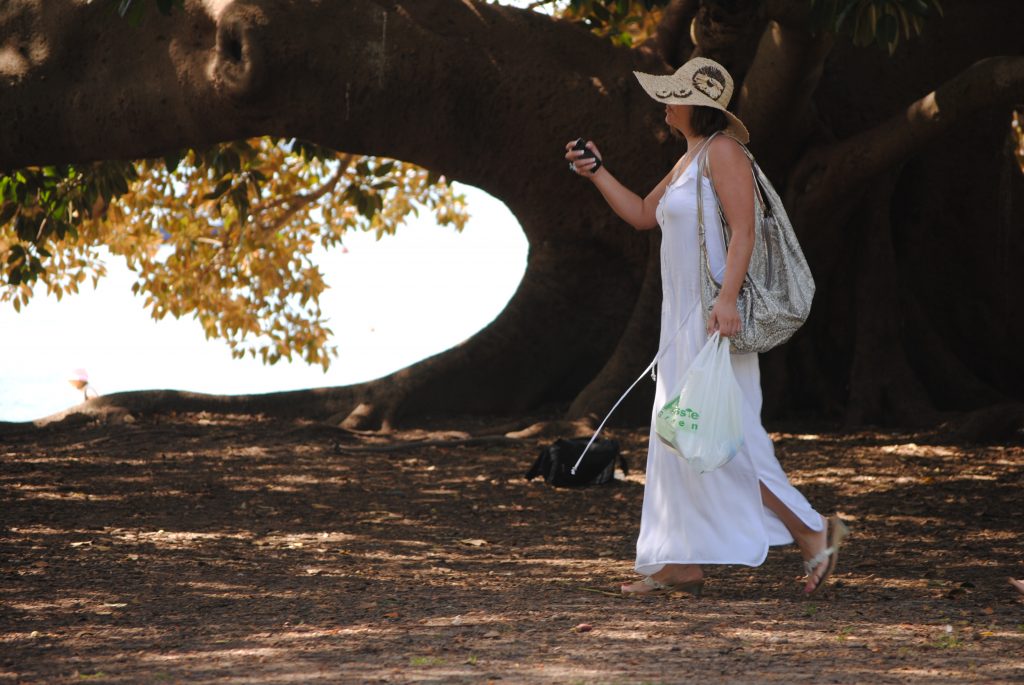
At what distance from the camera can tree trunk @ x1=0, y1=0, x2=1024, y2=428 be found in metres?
7.23

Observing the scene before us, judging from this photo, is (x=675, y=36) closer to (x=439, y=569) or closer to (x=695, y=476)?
(x=439, y=569)

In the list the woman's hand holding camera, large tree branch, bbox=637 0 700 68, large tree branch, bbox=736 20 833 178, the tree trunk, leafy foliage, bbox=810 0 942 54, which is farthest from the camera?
large tree branch, bbox=637 0 700 68

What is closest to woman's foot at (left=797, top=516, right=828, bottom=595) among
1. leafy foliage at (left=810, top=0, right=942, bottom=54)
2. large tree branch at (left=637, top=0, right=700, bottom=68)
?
leafy foliage at (left=810, top=0, right=942, bottom=54)

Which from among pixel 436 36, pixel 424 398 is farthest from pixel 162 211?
pixel 436 36

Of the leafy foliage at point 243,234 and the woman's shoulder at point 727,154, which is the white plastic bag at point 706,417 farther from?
the leafy foliage at point 243,234

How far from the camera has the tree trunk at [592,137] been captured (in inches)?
285

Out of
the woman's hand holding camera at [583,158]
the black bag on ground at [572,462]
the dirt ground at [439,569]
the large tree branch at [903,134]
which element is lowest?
the dirt ground at [439,569]

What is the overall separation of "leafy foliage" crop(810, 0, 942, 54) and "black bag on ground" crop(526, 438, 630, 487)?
2446 millimetres

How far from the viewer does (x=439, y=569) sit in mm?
5125

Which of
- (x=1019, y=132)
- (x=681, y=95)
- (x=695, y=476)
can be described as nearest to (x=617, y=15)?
(x=681, y=95)

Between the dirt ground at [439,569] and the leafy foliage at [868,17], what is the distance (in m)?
2.38

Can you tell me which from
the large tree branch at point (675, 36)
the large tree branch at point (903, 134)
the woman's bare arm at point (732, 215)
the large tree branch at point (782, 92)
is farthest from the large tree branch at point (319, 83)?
the woman's bare arm at point (732, 215)

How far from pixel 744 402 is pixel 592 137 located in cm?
376

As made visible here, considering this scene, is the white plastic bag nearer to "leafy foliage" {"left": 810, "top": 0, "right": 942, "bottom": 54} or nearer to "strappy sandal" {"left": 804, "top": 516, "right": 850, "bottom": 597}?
"strappy sandal" {"left": 804, "top": 516, "right": 850, "bottom": 597}
